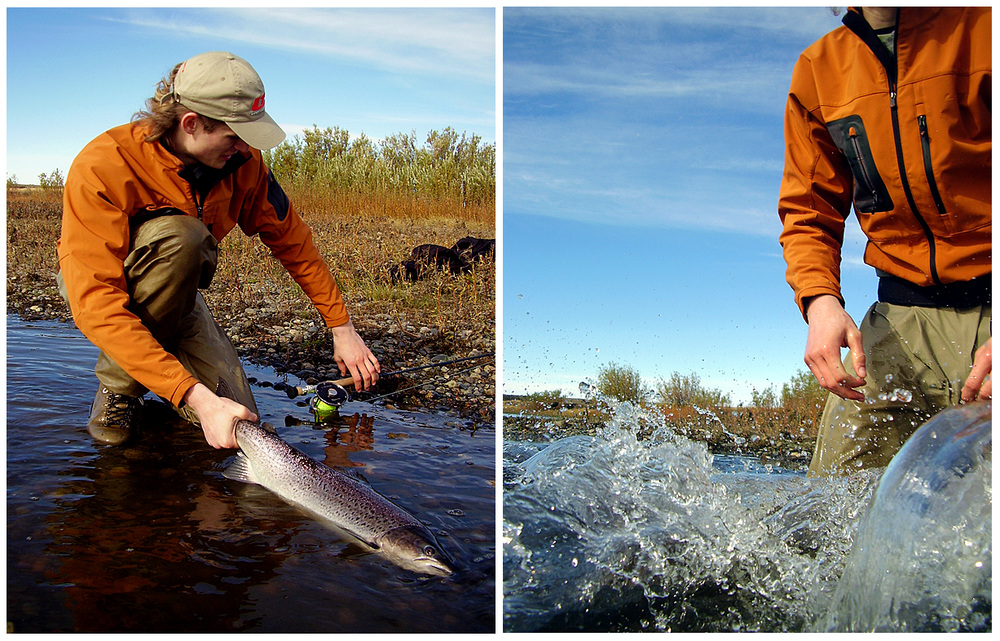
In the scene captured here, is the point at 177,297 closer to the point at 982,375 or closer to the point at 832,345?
the point at 832,345

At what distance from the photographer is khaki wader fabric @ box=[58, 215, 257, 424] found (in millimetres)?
3146

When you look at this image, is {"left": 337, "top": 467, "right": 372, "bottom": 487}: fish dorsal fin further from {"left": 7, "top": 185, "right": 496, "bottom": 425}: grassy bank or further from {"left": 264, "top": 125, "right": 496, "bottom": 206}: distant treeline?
{"left": 264, "top": 125, "right": 496, "bottom": 206}: distant treeline

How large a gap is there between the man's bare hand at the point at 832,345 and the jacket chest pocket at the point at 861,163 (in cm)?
37

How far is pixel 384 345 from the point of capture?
5418 millimetres

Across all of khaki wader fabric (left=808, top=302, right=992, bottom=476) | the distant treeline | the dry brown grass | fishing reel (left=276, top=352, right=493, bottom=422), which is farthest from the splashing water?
the distant treeline

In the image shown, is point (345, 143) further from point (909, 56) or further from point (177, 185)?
point (909, 56)

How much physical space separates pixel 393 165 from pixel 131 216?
4.40 metres

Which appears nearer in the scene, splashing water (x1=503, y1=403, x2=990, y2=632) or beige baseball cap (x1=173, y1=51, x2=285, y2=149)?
splashing water (x1=503, y1=403, x2=990, y2=632)

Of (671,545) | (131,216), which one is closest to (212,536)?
(131,216)

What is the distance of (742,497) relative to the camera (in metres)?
3.03

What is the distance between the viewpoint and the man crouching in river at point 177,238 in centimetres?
Result: 269

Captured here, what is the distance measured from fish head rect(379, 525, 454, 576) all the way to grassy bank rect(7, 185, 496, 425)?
1688mm

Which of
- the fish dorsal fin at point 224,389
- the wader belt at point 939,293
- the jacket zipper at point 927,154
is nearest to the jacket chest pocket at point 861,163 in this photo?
the jacket zipper at point 927,154

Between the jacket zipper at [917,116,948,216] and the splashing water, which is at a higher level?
the jacket zipper at [917,116,948,216]
